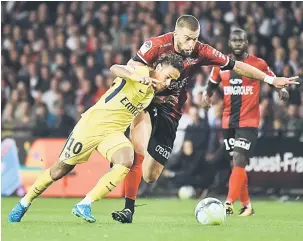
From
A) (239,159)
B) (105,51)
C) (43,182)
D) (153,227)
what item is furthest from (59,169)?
(105,51)

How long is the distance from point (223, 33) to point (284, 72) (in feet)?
6.11

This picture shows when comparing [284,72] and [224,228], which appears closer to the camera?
[224,228]

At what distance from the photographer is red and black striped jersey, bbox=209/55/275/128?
448 inches

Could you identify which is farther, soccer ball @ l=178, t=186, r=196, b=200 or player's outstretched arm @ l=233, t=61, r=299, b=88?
soccer ball @ l=178, t=186, r=196, b=200

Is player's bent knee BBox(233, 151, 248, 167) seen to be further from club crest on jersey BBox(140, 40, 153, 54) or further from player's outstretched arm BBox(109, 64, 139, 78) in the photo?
player's outstretched arm BBox(109, 64, 139, 78)

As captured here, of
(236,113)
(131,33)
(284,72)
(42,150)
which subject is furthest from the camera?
(131,33)

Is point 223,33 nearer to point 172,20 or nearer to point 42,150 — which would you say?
point 172,20

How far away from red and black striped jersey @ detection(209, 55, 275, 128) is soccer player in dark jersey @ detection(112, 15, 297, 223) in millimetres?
1595

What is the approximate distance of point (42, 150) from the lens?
1518 centimetres

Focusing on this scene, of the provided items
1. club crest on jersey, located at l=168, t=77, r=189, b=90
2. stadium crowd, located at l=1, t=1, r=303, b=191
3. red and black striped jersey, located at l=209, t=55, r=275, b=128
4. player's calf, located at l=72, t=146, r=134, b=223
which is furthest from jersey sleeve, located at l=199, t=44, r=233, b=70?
stadium crowd, located at l=1, t=1, r=303, b=191

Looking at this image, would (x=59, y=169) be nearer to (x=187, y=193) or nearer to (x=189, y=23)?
(x=189, y=23)

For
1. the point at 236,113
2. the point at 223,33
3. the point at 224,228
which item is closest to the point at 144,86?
the point at 224,228

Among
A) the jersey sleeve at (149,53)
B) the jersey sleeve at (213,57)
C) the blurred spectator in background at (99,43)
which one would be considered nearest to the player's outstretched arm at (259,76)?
the jersey sleeve at (213,57)

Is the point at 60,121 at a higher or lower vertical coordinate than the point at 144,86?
lower
